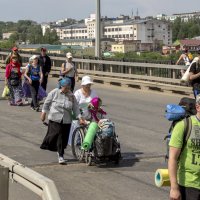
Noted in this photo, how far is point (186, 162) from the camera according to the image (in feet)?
15.6

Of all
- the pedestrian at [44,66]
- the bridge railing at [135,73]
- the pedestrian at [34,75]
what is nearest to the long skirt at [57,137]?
the pedestrian at [34,75]

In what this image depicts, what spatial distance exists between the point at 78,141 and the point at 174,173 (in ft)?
18.0

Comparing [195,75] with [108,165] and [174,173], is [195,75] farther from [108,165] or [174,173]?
[174,173]

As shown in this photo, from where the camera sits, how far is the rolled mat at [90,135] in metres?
9.41

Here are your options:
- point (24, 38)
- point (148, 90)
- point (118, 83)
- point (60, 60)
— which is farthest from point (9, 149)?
point (24, 38)

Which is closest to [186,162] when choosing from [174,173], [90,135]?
[174,173]

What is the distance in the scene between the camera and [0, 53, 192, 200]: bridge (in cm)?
779

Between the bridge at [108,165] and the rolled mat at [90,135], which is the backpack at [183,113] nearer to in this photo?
the bridge at [108,165]

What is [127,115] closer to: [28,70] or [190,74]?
[28,70]

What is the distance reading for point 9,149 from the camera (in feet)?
36.2

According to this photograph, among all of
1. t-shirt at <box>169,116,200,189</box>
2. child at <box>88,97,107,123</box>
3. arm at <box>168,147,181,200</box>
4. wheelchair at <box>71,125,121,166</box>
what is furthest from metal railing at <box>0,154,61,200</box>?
child at <box>88,97,107,123</box>

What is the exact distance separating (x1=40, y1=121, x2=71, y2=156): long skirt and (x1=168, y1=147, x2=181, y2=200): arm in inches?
201

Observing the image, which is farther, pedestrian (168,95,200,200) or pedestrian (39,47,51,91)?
pedestrian (39,47,51,91)

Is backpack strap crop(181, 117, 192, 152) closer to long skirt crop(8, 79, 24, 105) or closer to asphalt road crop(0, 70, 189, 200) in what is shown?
asphalt road crop(0, 70, 189, 200)
